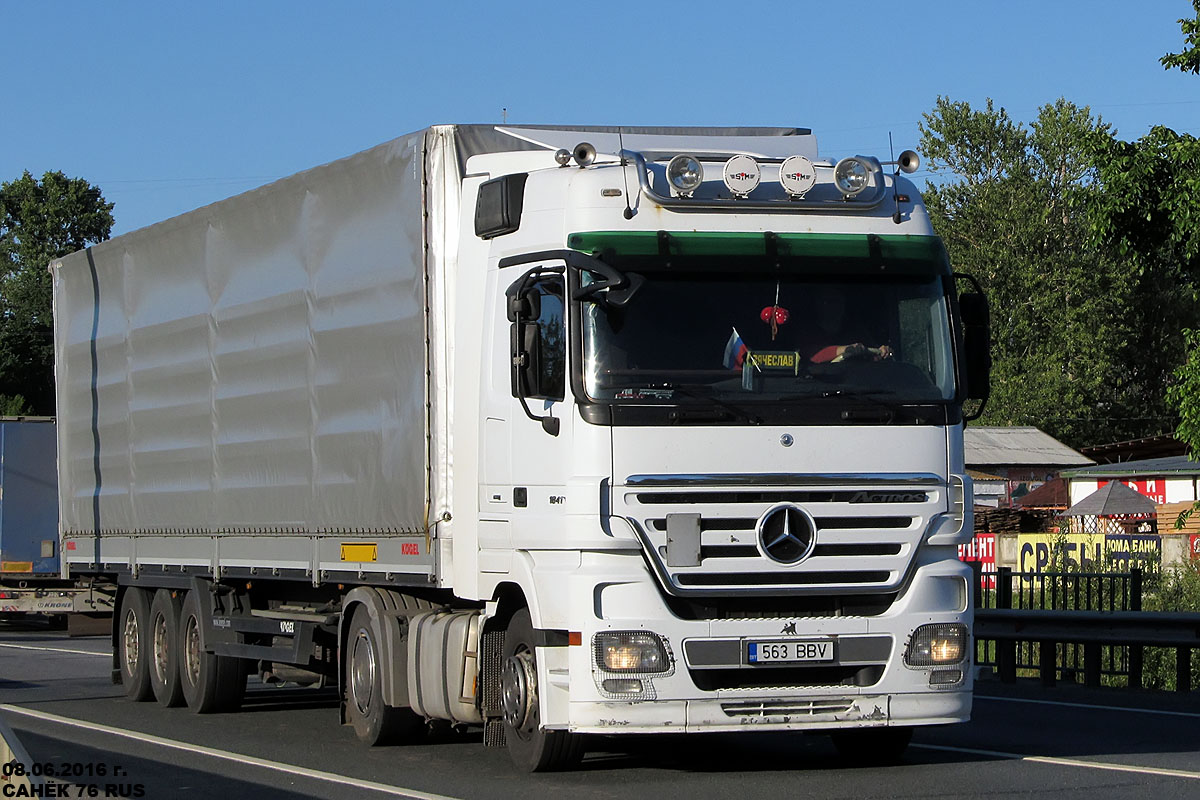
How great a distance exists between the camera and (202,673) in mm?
15055

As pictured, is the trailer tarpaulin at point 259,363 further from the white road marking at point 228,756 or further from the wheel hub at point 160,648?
the white road marking at point 228,756

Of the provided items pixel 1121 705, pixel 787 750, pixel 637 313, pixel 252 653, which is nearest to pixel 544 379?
pixel 637 313

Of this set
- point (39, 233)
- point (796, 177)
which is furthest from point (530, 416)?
point (39, 233)

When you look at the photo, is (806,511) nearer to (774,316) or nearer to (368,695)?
(774,316)

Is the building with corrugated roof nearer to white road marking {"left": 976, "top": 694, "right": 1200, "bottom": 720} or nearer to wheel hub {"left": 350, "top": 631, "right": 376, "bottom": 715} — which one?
white road marking {"left": 976, "top": 694, "right": 1200, "bottom": 720}

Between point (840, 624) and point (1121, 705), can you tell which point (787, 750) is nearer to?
point (840, 624)

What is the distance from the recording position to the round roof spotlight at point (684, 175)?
392 inches

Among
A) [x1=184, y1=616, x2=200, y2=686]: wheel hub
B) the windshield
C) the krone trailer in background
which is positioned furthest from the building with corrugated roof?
the windshield

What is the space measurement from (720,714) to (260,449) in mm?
5348

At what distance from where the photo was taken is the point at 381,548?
11875mm

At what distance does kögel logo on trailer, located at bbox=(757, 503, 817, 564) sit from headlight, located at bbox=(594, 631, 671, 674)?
0.80 meters

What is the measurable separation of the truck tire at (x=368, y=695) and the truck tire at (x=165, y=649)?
3.62m

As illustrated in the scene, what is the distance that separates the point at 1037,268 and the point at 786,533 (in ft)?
215

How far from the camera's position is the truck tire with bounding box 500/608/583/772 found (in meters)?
10.1
